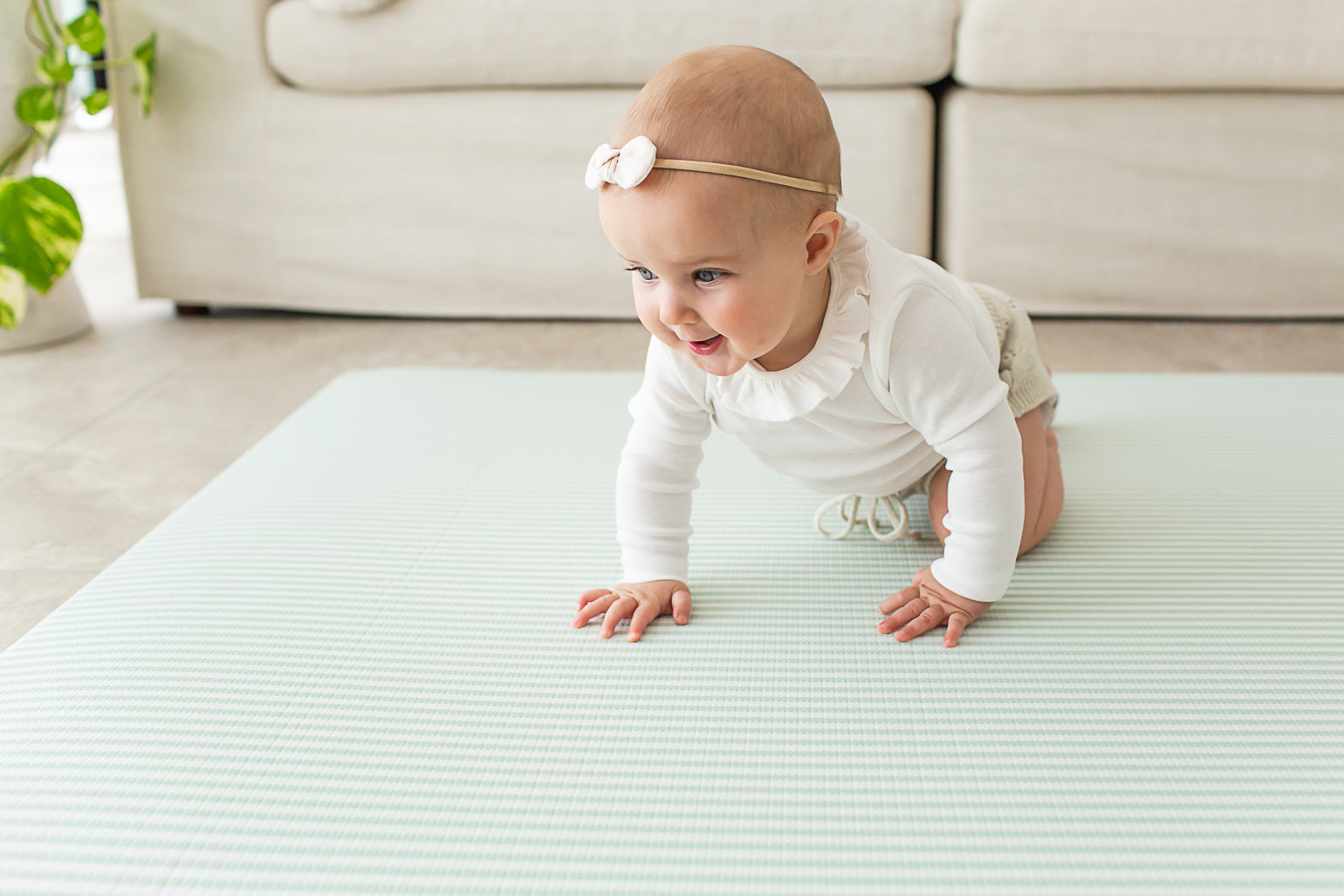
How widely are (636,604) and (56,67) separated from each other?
4.29 ft

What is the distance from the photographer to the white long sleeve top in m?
0.68

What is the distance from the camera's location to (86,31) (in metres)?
1.52

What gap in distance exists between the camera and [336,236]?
1.67 meters

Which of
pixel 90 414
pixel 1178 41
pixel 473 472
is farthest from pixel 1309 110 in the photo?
pixel 90 414

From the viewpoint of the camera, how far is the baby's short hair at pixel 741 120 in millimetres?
582

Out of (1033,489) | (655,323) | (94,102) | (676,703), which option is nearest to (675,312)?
(655,323)

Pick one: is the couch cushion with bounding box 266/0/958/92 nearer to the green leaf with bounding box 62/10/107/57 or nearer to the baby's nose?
the green leaf with bounding box 62/10/107/57

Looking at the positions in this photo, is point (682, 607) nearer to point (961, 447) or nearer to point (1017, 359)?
point (961, 447)

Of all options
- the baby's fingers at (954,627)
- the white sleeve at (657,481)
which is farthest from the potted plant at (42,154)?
the baby's fingers at (954,627)

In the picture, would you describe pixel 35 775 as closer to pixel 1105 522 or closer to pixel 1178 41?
pixel 1105 522

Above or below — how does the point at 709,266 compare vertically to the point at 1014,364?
above

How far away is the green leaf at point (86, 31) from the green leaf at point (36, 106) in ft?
0.26

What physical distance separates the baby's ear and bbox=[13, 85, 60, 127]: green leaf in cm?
133

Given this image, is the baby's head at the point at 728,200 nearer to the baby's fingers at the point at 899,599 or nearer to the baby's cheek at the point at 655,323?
the baby's cheek at the point at 655,323
